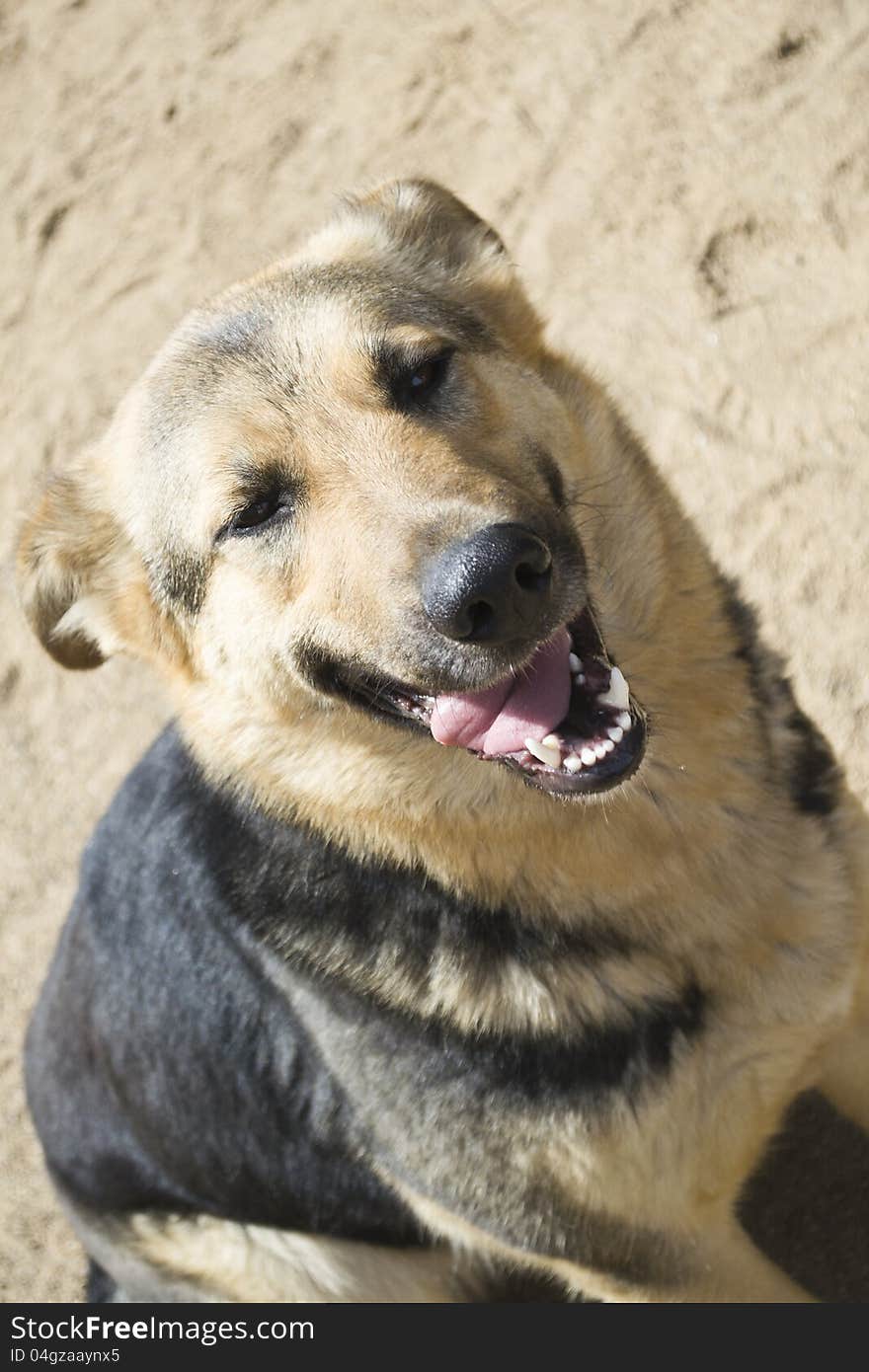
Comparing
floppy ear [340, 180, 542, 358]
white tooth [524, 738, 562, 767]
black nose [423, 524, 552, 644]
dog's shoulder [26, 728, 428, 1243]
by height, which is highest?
floppy ear [340, 180, 542, 358]

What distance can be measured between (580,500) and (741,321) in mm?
2852

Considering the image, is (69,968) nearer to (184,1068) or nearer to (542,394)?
(184,1068)

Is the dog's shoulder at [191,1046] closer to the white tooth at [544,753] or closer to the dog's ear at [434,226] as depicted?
the white tooth at [544,753]

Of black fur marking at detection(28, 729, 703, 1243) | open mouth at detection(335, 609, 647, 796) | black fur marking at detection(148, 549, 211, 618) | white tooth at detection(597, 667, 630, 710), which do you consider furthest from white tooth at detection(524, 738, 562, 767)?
black fur marking at detection(148, 549, 211, 618)

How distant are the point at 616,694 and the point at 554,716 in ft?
0.50

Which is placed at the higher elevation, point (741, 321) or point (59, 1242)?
point (741, 321)

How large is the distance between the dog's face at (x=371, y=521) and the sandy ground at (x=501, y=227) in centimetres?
125

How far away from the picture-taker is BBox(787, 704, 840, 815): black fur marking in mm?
3516

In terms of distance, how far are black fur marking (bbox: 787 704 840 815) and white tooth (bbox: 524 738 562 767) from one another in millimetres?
827

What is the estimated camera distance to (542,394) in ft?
10.8

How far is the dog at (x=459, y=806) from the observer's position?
306 cm

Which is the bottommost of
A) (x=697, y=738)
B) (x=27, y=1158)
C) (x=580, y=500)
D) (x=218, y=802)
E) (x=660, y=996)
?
(x=27, y=1158)

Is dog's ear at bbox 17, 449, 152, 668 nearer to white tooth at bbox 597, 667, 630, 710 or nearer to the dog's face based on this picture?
the dog's face

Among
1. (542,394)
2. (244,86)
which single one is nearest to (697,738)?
(542,394)
